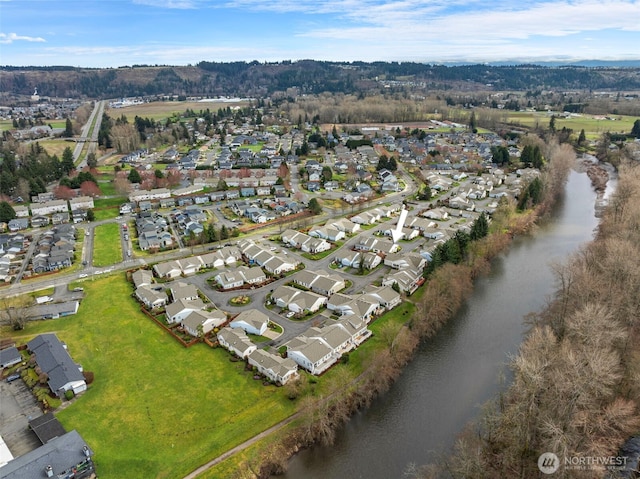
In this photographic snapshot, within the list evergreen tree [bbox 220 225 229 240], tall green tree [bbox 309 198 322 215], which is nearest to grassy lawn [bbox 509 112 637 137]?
tall green tree [bbox 309 198 322 215]

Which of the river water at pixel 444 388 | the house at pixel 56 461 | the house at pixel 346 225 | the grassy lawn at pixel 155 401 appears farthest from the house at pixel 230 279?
the house at pixel 56 461

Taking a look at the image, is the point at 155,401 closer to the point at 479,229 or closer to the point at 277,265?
the point at 277,265

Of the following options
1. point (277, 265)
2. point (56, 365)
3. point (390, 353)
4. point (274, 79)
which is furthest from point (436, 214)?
point (274, 79)

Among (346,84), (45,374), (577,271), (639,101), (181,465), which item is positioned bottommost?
(181,465)

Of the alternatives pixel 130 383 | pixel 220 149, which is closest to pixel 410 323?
pixel 130 383

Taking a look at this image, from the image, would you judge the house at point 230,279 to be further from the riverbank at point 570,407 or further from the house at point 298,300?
the riverbank at point 570,407

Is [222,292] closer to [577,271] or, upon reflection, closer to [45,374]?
[45,374]

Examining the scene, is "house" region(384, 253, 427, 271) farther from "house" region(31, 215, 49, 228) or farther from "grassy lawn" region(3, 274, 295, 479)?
"house" region(31, 215, 49, 228)

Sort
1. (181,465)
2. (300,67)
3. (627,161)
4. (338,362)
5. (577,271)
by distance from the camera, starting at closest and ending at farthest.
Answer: (181,465), (338,362), (577,271), (627,161), (300,67)
